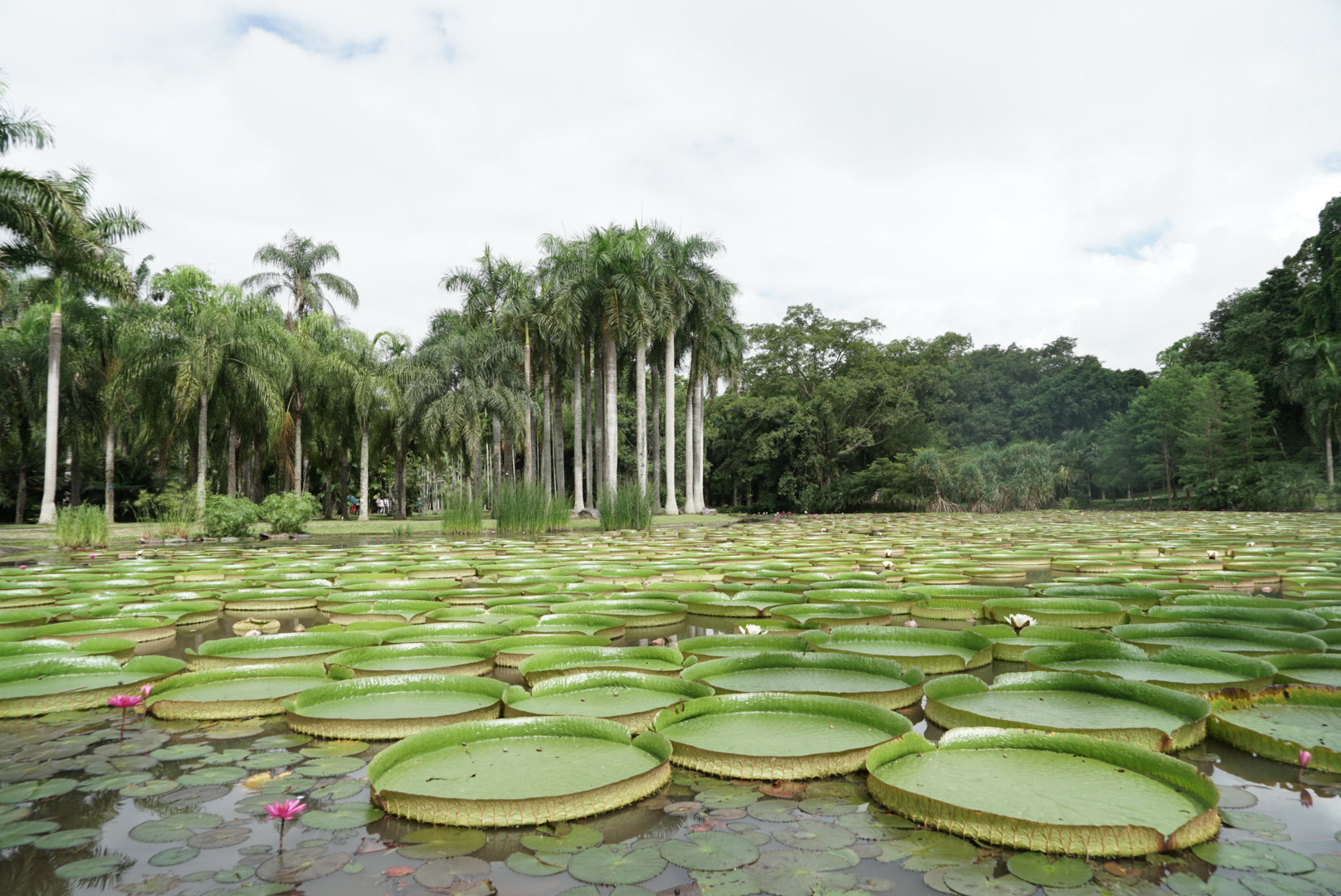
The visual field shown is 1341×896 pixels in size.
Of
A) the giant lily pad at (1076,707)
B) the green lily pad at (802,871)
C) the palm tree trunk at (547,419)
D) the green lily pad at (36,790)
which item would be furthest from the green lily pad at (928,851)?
the palm tree trunk at (547,419)

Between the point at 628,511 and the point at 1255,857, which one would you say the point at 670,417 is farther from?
the point at 1255,857

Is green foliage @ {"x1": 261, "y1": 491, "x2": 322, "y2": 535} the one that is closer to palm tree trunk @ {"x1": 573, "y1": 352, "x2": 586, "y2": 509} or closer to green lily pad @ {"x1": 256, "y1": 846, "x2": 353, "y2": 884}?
palm tree trunk @ {"x1": 573, "y1": 352, "x2": 586, "y2": 509}

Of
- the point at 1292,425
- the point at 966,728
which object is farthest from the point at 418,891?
the point at 1292,425

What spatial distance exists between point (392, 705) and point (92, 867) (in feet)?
4.36

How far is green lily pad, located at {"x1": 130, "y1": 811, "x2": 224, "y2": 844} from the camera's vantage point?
190 cm

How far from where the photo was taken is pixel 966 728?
244 cm

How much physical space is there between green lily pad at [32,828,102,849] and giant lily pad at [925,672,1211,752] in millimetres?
2752

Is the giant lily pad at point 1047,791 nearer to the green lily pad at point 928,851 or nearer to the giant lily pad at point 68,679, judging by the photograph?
the green lily pad at point 928,851

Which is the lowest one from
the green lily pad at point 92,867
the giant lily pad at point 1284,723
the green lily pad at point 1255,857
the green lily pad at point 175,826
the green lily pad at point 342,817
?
the green lily pad at point 1255,857

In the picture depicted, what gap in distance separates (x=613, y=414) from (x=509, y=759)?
21.9 meters

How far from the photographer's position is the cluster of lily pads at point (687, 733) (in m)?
1.77

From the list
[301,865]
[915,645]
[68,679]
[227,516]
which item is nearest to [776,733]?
[301,865]

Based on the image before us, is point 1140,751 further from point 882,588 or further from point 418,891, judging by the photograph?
point 882,588

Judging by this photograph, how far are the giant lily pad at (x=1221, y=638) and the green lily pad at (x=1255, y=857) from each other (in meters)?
2.23
